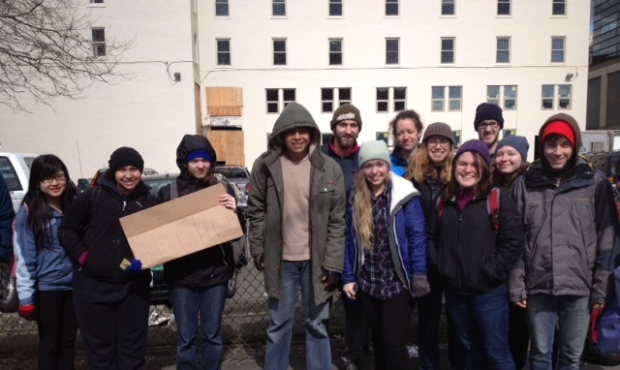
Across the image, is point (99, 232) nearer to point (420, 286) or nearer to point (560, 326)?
point (420, 286)

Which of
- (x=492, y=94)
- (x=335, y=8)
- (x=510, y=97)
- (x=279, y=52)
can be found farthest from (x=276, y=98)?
(x=510, y=97)

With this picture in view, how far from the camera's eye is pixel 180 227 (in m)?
2.74

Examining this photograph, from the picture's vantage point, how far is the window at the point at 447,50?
25953 mm

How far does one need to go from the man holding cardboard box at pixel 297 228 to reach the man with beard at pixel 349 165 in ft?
1.21

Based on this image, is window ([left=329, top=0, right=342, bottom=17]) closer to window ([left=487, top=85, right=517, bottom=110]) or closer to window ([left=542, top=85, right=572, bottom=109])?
window ([left=487, top=85, right=517, bottom=110])

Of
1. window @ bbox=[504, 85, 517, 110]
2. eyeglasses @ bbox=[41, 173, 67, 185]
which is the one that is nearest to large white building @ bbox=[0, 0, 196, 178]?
window @ bbox=[504, 85, 517, 110]

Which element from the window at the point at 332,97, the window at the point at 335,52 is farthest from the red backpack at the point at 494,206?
the window at the point at 335,52

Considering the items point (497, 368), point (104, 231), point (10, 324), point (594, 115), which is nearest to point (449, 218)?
point (497, 368)

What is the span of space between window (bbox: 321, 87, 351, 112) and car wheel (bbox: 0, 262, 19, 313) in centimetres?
2366

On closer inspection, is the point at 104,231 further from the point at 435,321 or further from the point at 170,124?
the point at 170,124

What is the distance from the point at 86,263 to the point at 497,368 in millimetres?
2818

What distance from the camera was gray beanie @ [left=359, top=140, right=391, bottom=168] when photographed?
2811mm

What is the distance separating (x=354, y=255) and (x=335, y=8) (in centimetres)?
2577

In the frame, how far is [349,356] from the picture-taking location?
3.31 m
